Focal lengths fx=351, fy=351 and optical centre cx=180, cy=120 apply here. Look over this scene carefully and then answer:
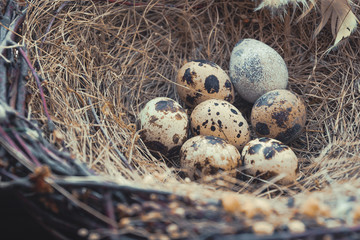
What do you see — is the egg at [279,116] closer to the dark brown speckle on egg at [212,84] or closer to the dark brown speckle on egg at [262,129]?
the dark brown speckle on egg at [262,129]

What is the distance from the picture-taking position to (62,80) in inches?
62.2

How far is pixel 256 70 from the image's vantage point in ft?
5.95

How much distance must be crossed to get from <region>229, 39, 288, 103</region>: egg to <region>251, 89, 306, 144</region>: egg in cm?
11

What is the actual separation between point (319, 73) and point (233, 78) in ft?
1.68

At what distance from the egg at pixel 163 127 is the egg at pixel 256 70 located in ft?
1.36

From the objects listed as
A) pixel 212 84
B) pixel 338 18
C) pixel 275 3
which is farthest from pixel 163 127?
pixel 338 18

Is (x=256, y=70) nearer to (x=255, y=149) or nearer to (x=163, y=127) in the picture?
(x=255, y=149)

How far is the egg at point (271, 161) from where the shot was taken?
1472 mm

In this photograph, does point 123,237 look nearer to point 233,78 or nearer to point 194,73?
point 194,73

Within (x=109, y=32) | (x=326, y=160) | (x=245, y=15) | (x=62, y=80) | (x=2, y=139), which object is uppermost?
(x=245, y=15)

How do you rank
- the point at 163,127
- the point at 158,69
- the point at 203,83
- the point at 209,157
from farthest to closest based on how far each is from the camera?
the point at 158,69, the point at 203,83, the point at 163,127, the point at 209,157

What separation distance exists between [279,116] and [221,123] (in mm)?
281

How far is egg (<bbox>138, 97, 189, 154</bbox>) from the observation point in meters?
1.62

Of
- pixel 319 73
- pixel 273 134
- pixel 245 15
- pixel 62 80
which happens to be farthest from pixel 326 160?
pixel 62 80
